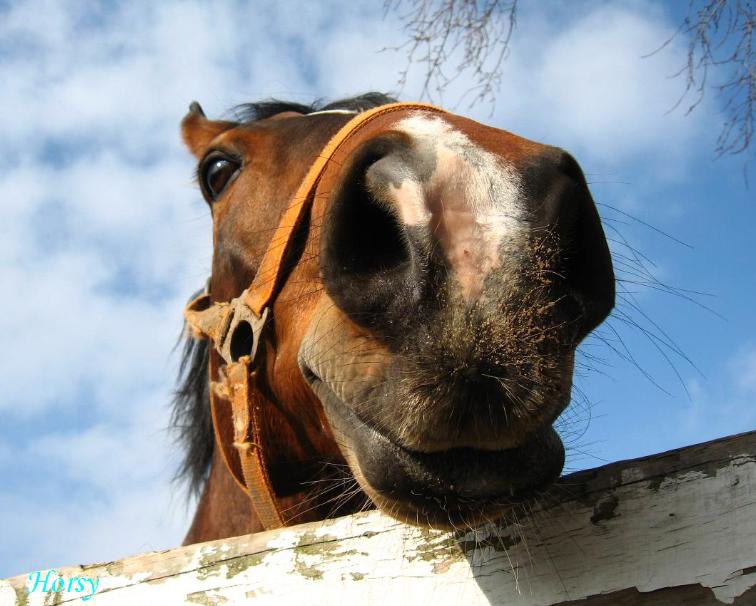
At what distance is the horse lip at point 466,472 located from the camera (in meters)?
1.33

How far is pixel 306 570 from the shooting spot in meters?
1.32

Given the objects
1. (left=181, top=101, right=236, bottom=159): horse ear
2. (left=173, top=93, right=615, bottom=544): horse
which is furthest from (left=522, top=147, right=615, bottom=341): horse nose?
(left=181, top=101, right=236, bottom=159): horse ear

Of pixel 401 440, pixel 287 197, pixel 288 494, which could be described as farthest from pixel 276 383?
pixel 401 440

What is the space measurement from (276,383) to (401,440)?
28.6 inches

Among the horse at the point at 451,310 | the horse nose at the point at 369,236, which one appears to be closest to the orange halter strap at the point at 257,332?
the horse at the point at 451,310

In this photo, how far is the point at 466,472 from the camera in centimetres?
134

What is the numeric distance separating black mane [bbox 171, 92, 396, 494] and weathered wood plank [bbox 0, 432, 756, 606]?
73.5 inches

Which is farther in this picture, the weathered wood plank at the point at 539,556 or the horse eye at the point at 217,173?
the horse eye at the point at 217,173

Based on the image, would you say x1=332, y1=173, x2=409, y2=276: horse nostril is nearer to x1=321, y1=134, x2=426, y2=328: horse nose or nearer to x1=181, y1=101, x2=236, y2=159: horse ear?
x1=321, y1=134, x2=426, y2=328: horse nose

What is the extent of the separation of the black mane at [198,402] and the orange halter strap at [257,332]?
104cm

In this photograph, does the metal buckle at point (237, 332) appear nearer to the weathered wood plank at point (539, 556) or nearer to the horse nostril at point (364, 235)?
the horse nostril at point (364, 235)

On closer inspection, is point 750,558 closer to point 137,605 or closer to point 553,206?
point 553,206

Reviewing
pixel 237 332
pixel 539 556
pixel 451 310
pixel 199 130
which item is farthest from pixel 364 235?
pixel 199 130

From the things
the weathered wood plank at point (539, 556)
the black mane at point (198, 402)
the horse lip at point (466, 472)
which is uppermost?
the black mane at point (198, 402)
